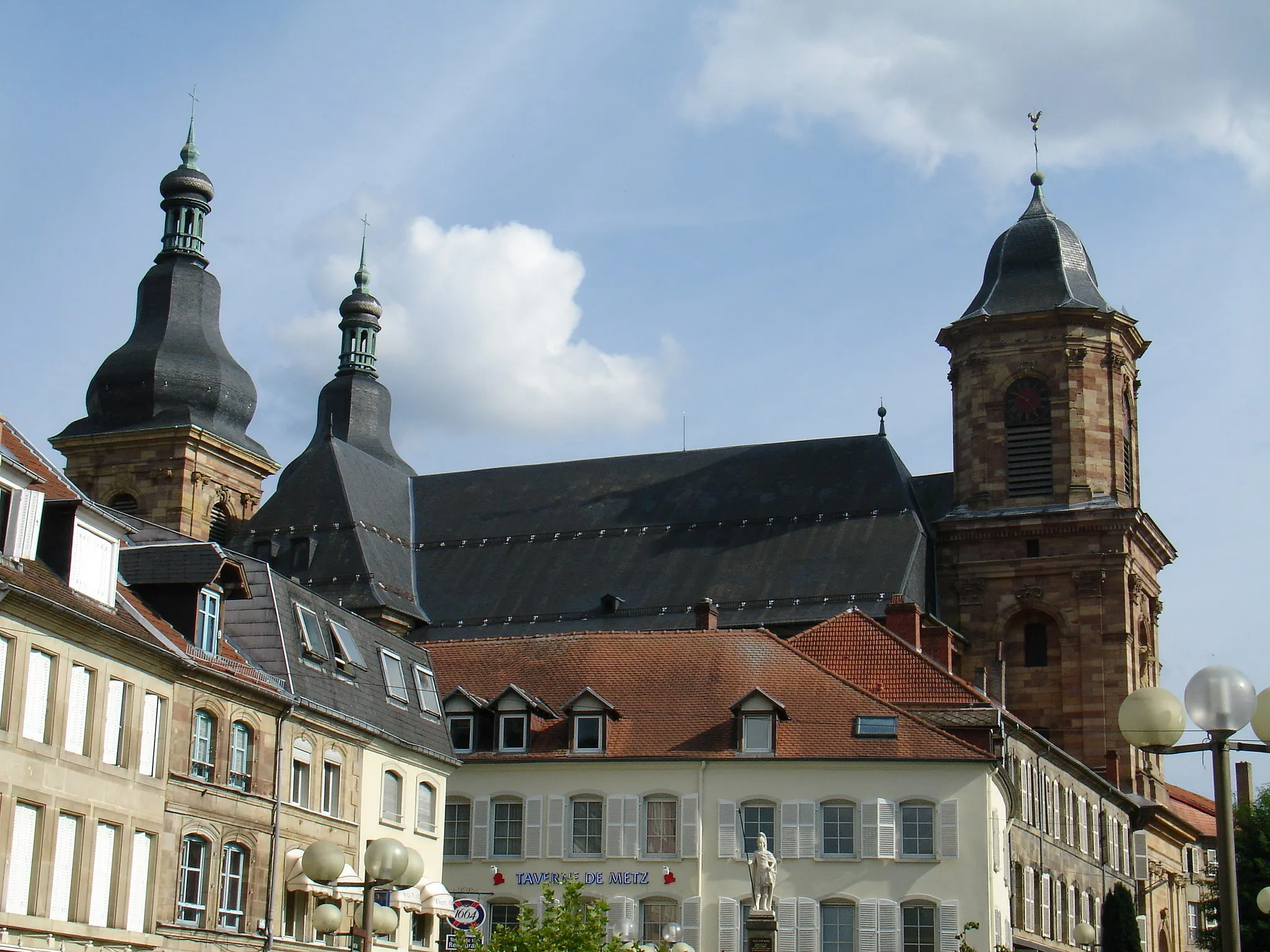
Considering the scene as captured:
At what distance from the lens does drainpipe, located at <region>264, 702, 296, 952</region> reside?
96.7ft

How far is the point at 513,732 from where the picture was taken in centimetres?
4178

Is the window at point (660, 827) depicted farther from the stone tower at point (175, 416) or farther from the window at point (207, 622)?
the stone tower at point (175, 416)

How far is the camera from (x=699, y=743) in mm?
40719

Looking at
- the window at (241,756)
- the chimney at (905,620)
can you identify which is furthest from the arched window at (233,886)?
the chimney at (905,620)

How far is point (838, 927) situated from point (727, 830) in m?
2.97

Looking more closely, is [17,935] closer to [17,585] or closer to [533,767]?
[17,585]

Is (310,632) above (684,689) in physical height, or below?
below

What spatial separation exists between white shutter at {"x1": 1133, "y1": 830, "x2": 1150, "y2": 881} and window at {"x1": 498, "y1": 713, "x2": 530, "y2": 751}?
24319 mm

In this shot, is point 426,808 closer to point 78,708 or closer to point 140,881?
point 140,881

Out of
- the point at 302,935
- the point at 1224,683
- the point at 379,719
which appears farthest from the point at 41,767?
the point at 1224,683

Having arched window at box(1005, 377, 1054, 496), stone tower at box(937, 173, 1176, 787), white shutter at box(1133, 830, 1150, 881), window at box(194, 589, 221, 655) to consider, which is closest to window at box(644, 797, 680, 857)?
window at box(194, 589, 221, 655)

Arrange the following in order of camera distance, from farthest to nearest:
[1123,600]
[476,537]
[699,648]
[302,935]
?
[476,537] → [1123,600] → [699,648] → [302,935]

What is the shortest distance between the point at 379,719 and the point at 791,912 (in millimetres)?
10014

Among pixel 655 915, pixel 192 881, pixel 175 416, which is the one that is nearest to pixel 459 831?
pixel 655 915
